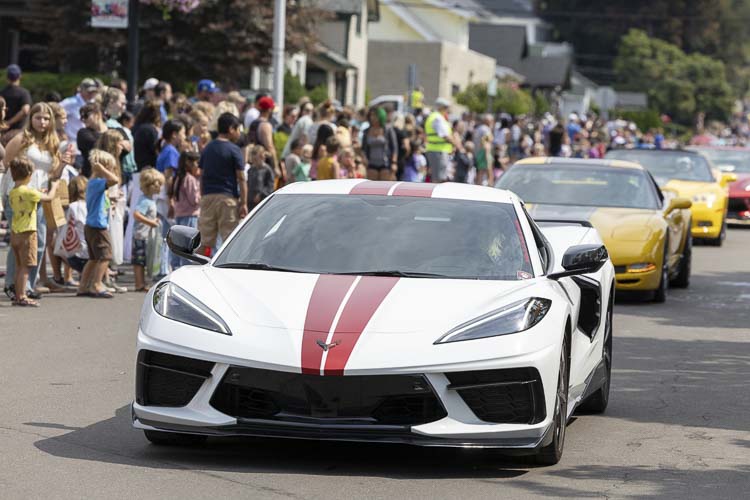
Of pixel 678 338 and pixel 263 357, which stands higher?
pixel 263 357

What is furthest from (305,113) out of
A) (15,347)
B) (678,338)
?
(15,347)

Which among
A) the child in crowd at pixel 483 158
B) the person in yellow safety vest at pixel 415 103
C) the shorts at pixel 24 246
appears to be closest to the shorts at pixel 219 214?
the shorts at pixel 24 246

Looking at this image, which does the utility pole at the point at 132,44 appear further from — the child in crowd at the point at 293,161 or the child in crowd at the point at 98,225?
the child in crowd at the point at 98,225

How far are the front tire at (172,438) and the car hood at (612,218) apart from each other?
8254 mm

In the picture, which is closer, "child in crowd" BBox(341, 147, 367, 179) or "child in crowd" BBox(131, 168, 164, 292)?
"child in crowd" BBox(131, 168, 164, 292)

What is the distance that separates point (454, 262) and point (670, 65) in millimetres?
121911

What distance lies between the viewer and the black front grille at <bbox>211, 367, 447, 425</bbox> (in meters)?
6.73

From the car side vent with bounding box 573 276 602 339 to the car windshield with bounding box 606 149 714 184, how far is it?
15057mm

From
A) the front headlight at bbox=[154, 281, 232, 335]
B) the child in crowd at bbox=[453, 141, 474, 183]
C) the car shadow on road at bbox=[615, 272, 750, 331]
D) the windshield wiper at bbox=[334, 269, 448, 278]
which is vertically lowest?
the car shadow on road at bbox=[615, 272, 750, 331]

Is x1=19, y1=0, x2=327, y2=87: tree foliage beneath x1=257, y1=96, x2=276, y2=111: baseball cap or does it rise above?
above

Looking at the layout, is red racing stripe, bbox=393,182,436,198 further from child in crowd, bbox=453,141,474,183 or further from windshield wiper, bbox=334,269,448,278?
child in crowd, bbox=453,141,474,183

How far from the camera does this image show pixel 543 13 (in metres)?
144

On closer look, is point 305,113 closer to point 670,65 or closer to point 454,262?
point 454,262

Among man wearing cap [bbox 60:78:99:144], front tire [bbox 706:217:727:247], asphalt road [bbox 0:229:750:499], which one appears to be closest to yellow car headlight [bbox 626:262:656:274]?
asphalt road [bbox 0:229:750:499]
